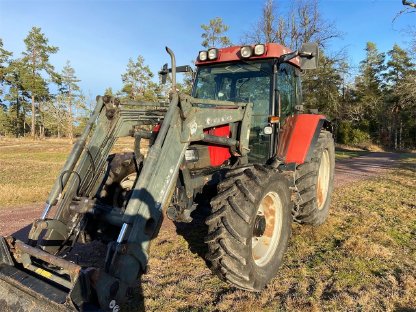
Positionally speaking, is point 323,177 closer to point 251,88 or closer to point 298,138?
point 298,138

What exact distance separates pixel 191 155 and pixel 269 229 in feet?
4.01

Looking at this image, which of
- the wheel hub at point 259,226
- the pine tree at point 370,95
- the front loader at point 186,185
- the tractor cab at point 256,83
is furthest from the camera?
the pine tree at point 370,95

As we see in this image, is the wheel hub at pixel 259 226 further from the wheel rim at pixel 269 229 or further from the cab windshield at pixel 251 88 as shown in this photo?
the cab windshield at pixel 251 88

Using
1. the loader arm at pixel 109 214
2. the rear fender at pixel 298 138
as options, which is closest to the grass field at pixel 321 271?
the loader arm at pixel 109 214

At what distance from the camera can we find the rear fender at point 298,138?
4977 millimetres

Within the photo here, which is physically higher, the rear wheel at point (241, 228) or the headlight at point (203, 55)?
the headlight at point (203, 55)

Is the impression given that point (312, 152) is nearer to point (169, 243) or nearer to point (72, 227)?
point (169, 243)

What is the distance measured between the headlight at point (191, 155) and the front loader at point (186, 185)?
0.02 meters

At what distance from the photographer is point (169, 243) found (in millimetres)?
4973

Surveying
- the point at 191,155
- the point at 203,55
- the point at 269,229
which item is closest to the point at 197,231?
the point at 269,229

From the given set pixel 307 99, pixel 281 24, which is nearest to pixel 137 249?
pixel 281 24

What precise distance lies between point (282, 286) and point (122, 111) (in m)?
2.54

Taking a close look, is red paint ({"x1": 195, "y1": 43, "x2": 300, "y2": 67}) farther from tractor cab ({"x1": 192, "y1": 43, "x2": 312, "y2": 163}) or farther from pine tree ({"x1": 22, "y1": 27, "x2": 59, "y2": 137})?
pine tree ({"x1": 22, "y1": 27, "x2": 59, "y2": 137})

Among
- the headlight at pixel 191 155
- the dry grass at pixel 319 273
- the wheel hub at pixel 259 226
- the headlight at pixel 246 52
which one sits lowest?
the dry grass at pixel 319 273
